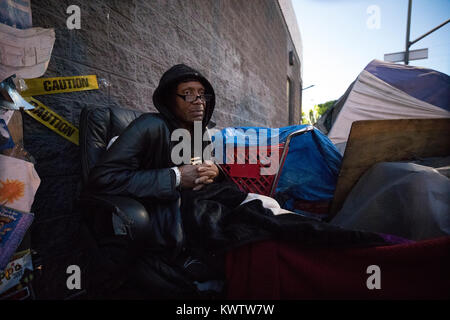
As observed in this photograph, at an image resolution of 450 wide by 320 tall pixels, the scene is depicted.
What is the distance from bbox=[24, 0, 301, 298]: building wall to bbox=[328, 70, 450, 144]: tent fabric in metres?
2.45

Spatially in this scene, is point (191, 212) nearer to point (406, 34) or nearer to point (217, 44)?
point (217, 44)

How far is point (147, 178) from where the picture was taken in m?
1.21

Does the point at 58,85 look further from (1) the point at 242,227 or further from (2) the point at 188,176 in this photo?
(1) the point at 242,227

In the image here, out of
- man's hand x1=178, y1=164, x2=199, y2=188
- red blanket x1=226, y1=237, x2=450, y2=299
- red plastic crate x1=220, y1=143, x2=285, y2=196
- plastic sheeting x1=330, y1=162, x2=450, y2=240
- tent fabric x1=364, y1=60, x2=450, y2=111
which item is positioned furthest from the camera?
tent fabric x1=364, y1=60, x2=450, y2=111

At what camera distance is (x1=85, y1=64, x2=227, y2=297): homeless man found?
101 centimetres

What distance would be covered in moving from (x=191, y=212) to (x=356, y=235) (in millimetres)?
827

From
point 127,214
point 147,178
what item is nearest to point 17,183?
point 147,178

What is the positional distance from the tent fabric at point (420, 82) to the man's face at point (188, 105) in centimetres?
436

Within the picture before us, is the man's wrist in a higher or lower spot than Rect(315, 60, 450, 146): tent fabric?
lower

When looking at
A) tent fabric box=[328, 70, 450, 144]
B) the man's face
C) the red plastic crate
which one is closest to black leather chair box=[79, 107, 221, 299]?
the man's face

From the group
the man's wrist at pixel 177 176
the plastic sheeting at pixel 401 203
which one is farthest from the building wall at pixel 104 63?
the plastic sheeting at pixel 401 203

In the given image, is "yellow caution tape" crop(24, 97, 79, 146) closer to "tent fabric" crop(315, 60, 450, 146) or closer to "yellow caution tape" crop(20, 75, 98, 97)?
"yellow caution tape" crop(20, 75, 98, 97)
